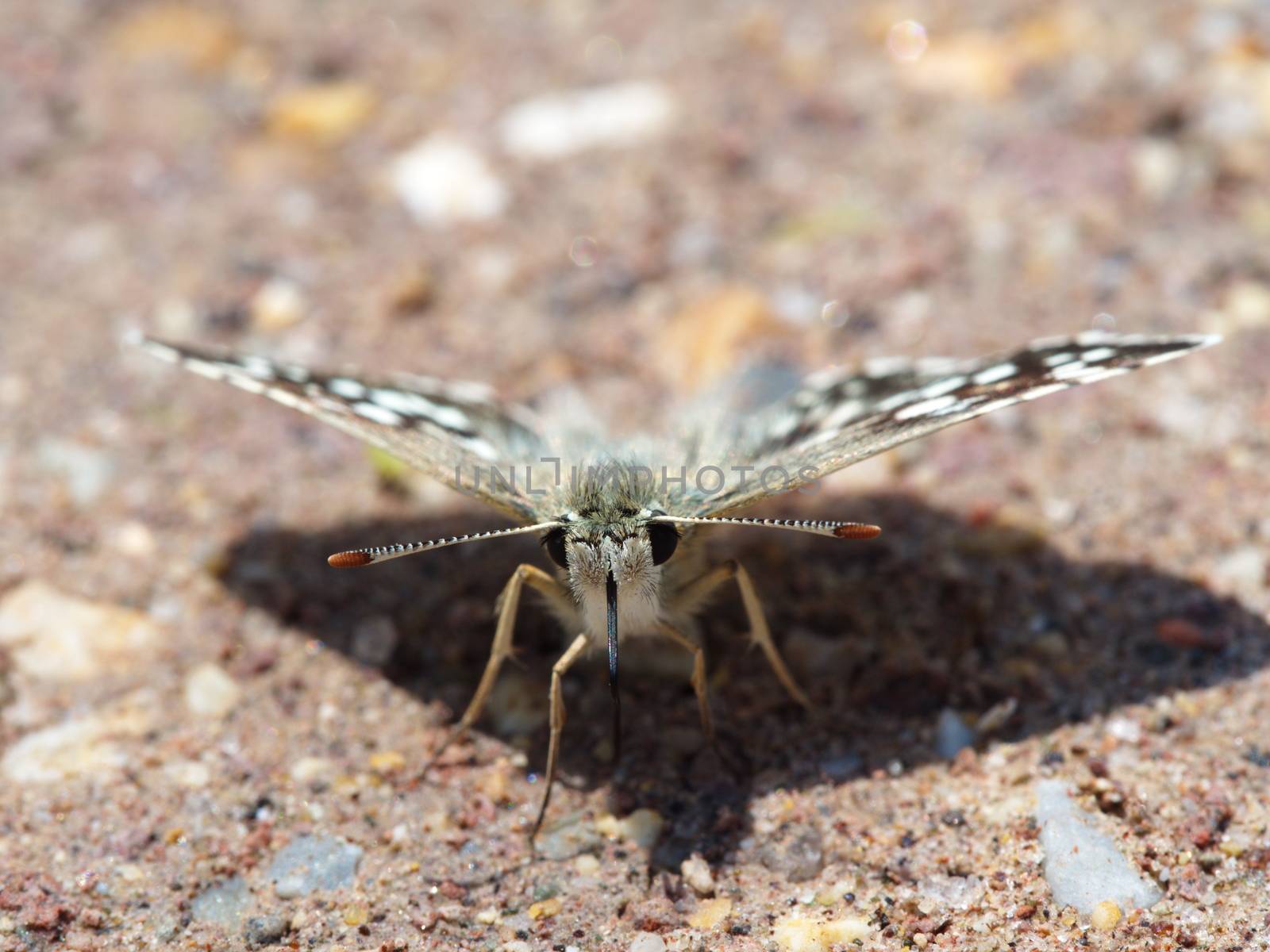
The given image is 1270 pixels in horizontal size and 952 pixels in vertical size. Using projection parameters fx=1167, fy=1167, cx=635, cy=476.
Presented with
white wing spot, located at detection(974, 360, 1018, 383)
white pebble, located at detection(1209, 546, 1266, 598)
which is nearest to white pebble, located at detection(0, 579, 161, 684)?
white wing spot, located at detection(974, 360, 1018, 383)

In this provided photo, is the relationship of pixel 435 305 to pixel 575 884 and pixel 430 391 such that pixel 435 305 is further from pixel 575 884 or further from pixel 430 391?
pixel 575 884

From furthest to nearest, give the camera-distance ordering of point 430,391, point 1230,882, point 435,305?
point 435,305 < point 430,391 < point 1230,882

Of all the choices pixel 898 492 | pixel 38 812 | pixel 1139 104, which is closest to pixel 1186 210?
pixel 1139 104

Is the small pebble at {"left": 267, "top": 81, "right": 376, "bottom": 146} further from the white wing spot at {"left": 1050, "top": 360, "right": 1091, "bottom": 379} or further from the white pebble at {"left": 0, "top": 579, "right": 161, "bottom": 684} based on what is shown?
the white wing spot at {"left": 1050, "top": 360, "right": 1091, "bottom": 379}

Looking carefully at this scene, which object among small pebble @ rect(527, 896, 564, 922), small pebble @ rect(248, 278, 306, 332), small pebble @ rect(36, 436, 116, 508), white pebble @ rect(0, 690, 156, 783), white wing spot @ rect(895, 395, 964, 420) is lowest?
small pebble @ rect(527, 896, 564, 922)

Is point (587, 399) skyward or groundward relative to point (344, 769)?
skyward

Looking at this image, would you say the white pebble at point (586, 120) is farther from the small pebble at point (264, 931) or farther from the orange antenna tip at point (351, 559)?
the small pebble at point (264, 931)

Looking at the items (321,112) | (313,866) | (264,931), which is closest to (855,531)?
(313,866)
